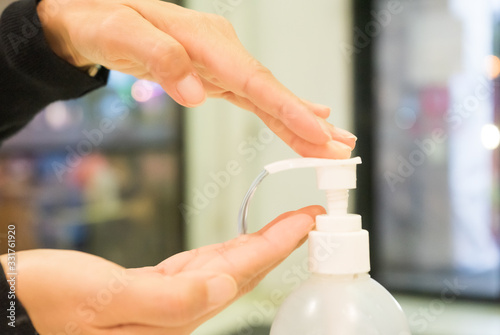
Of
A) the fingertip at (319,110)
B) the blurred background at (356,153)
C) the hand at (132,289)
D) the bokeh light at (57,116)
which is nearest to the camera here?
the hand at (132,289)

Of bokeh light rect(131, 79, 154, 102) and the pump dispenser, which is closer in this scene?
the pump dispenser

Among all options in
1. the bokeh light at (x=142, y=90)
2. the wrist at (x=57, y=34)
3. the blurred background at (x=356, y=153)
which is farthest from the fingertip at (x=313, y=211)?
the bokeh light at (x=142, y=90)

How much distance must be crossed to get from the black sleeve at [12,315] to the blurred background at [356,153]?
0.82 m

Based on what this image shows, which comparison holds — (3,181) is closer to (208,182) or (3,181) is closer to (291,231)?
(208,182)

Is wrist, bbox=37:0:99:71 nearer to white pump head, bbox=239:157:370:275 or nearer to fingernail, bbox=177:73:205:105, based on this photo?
fingernail, bbox=177:73:205:105

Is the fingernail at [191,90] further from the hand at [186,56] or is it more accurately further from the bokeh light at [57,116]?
the bokeh light at [57,116]

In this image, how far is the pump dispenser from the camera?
14.3 inches

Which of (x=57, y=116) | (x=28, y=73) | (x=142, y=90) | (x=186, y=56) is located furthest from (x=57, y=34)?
(x=142, y=90)

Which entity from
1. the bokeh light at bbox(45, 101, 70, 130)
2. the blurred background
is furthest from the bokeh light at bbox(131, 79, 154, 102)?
the bokeh light at bbox(45, 101, 70, 130)

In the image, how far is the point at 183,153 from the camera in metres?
1.41

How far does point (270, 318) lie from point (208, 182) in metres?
0.40

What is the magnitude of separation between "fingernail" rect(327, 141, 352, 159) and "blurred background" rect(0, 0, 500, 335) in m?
0.81

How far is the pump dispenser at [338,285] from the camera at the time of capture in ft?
1.19

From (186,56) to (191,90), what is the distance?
3cm
